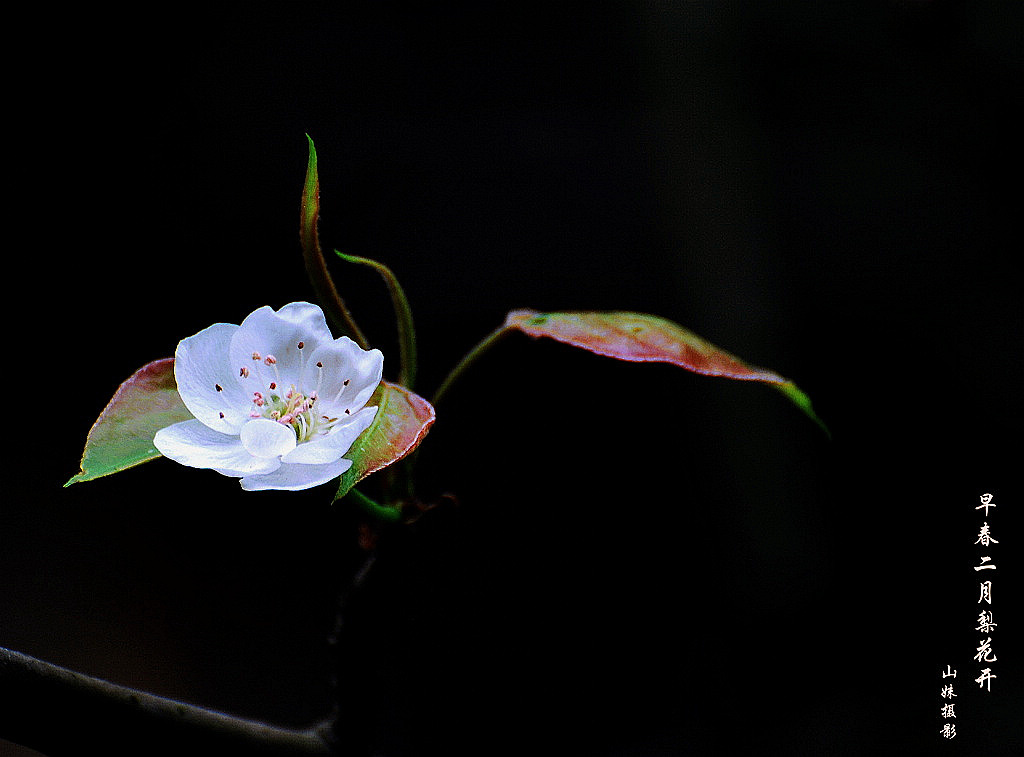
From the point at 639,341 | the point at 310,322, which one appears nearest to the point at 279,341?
the point at 310,322

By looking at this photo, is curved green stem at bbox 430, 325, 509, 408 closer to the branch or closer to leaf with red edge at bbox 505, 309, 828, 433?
leaf with red edge at bbox 505, 309, 828, 433

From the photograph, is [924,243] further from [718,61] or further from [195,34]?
[195,34]

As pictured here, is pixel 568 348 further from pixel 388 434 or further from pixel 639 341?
pixel 388 434

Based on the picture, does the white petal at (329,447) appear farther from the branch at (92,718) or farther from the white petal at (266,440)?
the branch at (92,718)

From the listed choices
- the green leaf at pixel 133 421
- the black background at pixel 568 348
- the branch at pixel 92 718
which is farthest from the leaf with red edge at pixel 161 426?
the black background at pixel 568 348

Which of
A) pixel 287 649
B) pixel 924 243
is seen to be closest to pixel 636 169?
pixel 924 243

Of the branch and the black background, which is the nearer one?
the branch

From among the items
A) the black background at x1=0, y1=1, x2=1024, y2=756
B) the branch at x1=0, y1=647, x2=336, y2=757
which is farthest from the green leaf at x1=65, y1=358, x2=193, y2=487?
the black background at x1=0, y1=1, x2=1024, y2=756
